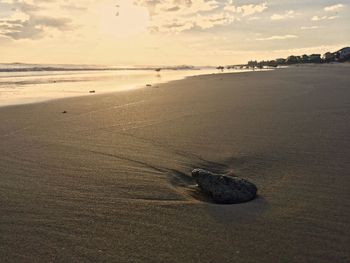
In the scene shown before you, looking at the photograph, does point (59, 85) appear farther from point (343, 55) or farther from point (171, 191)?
point (343, 55)

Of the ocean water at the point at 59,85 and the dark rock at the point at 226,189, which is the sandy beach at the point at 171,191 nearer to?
the dark rock at the point at 226,189

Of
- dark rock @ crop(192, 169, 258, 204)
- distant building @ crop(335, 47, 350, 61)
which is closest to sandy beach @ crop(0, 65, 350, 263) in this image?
dark rock @ crop(192, 169, 258, 204)

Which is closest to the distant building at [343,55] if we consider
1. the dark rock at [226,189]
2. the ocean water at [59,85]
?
the ocean water at [59,85]

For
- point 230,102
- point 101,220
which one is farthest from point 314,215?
point 230,102

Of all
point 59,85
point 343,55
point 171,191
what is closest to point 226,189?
point 171,191

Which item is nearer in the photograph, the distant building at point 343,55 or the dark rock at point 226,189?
the dark rock at point 226,189

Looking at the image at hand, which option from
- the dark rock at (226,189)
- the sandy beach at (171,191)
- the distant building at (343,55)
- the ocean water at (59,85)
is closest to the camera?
the sandy beach at (171,191)

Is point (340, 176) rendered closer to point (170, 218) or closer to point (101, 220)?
point (170, 218)
